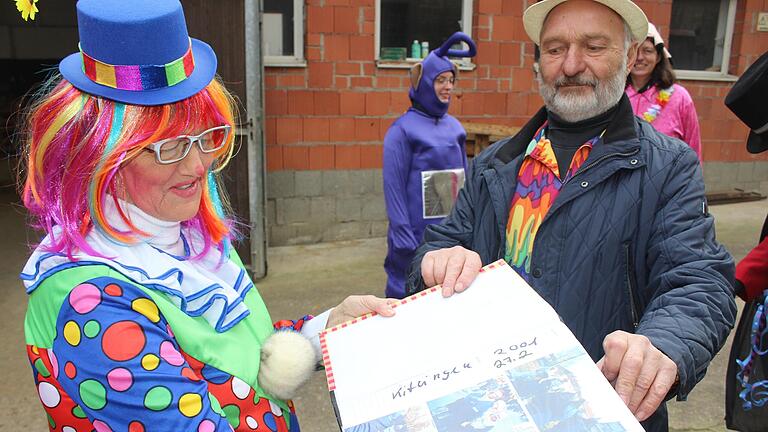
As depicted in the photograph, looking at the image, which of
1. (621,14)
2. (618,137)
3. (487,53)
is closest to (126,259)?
(618,137)

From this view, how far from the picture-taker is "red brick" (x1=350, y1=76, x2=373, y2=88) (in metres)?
5.64

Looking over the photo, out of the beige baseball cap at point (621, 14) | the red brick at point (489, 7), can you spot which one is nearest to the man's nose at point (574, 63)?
the beige baseball cap at point (621, 14)

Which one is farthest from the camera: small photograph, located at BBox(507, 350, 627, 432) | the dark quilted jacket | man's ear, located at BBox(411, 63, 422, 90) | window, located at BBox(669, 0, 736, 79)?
window, located at BBox(669, 0, 736, 79)

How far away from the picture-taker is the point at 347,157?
5.80 meters

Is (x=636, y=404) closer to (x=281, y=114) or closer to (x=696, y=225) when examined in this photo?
(x=696, y=225)

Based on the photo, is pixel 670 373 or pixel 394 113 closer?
pixel 670 373

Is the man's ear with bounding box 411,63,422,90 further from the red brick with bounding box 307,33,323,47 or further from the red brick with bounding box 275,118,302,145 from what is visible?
the red brick with bounding box 275,118,302,145

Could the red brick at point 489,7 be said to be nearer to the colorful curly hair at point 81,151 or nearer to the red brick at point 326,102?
the red brick at point 326,102

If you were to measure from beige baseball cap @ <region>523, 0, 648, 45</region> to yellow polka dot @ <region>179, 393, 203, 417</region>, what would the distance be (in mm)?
1284

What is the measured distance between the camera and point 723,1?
7.32m

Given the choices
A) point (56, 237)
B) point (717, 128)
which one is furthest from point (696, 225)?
point (717, 128)

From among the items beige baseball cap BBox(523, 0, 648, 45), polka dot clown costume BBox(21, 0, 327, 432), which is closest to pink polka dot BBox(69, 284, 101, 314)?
polka dot clown costume BBox(21, 0, 327, 432)

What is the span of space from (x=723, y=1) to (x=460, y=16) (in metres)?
3.73

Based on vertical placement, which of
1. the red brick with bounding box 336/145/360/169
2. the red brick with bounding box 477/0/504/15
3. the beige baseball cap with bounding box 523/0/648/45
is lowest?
the red brick with bounding box 336/145/360/169
